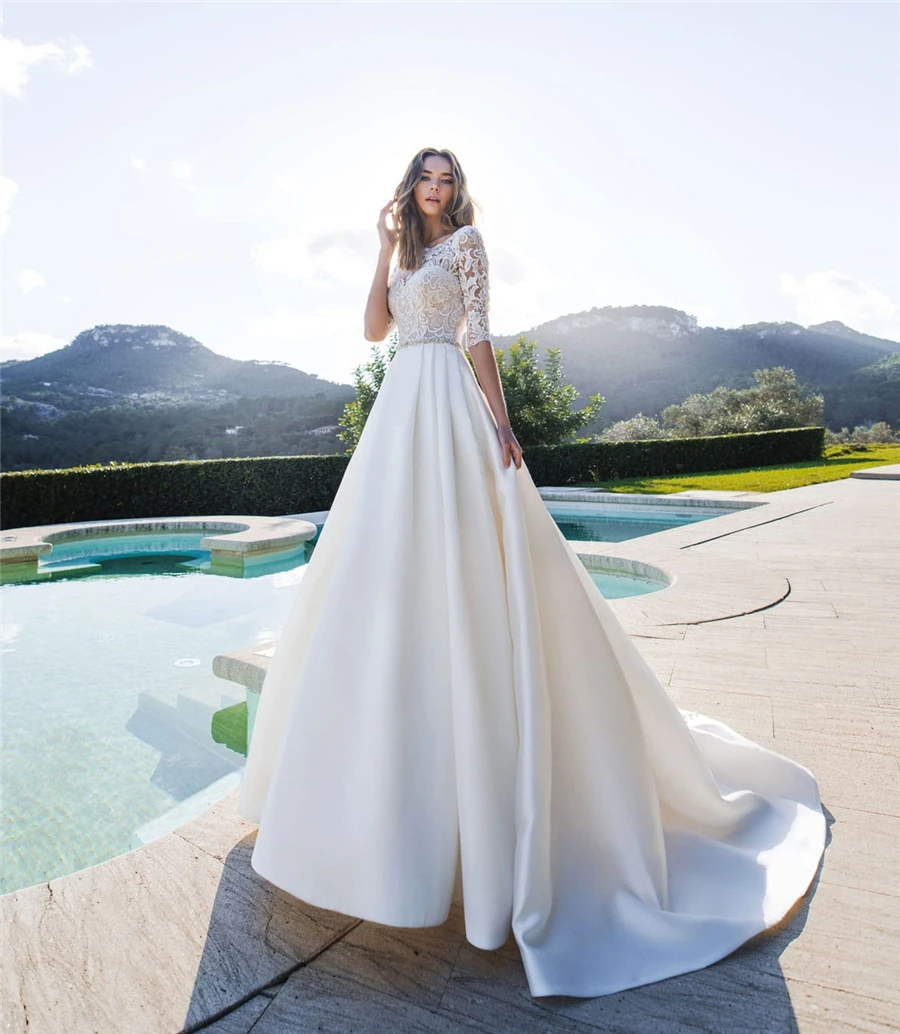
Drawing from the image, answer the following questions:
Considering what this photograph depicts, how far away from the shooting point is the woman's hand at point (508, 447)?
161cm

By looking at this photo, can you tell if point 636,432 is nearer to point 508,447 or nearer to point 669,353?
point 669,353

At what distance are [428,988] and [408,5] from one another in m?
5.52

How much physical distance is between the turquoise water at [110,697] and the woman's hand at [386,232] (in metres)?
2.36

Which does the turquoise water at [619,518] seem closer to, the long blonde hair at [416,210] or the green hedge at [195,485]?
the green hedge at [195,485]

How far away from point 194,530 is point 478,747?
949 cm

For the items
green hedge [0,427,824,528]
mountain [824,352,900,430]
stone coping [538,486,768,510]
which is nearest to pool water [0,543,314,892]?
green hedge [0,427,824,528]

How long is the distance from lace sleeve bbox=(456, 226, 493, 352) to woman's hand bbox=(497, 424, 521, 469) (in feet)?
0.85

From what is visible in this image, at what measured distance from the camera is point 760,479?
15.4 metres

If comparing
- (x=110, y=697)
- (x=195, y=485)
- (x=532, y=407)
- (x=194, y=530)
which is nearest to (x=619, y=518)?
(x=194, y=530)

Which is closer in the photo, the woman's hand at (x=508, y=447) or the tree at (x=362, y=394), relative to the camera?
the woman's hand at (x=508, y=447)

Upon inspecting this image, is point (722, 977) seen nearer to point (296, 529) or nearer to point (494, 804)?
point (494, 804)

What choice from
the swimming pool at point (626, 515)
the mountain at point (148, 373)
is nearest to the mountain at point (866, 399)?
the mountain at point (148, 373)

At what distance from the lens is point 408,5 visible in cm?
452

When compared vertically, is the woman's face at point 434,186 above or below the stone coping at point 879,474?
above
